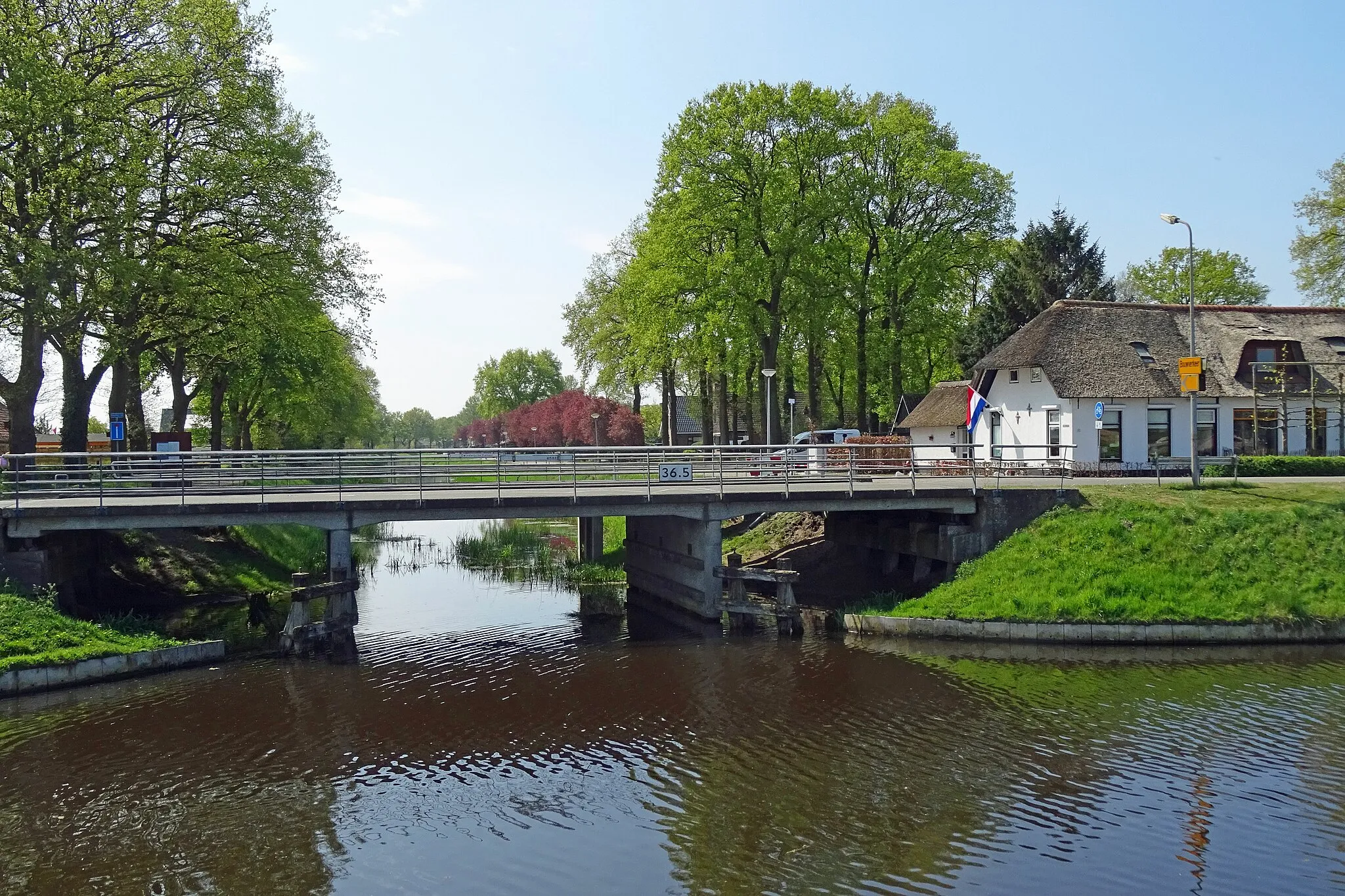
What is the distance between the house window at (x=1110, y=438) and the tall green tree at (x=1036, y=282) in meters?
16.4

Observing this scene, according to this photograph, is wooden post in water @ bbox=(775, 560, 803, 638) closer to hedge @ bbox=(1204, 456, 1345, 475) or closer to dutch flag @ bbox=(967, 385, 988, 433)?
dutch flag @ bbox=(967, 385, 988, 433)

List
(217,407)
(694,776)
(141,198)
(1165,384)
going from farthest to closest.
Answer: (217,407) → (1165,384) → (141,198) → (694,776)

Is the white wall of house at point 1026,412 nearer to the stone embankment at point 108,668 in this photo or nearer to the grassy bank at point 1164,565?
the grassy bank at point 1164,565

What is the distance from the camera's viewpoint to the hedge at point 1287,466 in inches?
1190

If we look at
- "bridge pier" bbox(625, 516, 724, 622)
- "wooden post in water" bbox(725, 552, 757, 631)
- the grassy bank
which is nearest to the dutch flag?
the grassy bank

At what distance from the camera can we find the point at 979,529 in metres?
25.1

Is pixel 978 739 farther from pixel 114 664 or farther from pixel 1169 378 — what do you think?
pixel 1169 378

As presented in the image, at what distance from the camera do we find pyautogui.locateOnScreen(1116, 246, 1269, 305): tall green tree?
212ft

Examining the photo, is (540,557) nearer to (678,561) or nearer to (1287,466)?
(678,561)

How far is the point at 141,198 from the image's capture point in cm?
3042

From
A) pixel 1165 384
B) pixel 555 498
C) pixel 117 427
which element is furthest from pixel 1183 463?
pixel 117 427

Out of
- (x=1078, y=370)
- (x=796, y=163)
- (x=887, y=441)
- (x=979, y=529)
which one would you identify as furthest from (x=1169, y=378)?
(x=796, y=163)

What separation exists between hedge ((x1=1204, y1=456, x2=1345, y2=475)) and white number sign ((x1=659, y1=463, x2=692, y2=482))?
16.3m

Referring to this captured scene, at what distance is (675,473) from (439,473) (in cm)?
573
